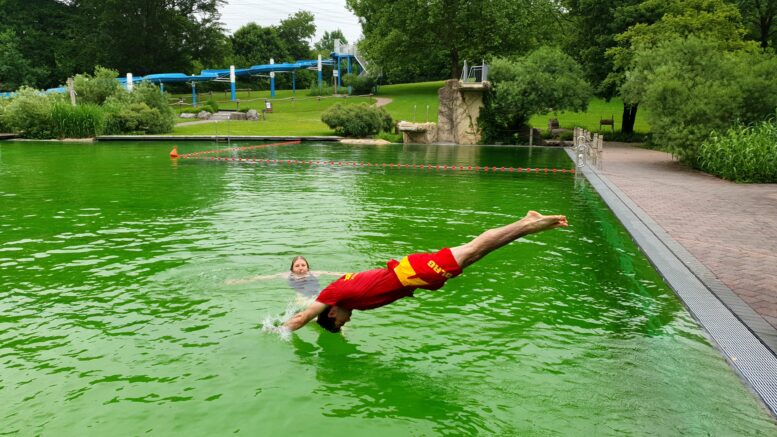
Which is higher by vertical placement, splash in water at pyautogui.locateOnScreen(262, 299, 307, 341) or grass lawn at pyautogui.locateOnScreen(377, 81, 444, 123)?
grass lawn at pyautogui.locateOnScreen(377, 81, 444, 123)

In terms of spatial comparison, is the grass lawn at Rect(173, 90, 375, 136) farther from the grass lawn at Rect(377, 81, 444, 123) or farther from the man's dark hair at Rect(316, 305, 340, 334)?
the man's dark hair at Rect(316, 305, 340, 334)

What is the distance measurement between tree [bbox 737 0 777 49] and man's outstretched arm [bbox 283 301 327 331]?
132 feet

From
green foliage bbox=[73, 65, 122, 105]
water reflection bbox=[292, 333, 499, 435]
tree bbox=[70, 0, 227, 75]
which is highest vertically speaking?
tree bbox=[70, 0, 227, 75]

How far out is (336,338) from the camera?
6.60 meters

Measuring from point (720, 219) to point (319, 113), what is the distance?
43.1 m

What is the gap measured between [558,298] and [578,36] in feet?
112

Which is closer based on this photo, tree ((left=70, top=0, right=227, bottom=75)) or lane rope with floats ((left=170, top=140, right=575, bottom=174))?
lane rope with floats ((left=170, top=140, right=575, bottom=174))

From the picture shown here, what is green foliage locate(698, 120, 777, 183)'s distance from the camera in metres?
17.9

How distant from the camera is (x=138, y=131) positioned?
122 feet

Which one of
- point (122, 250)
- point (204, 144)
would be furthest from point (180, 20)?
point (122, 250)

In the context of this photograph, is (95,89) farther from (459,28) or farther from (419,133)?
(459,28)

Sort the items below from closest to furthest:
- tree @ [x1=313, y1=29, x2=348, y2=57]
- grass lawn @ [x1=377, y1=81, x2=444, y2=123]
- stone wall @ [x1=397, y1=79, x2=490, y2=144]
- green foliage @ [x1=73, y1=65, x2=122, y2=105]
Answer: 1. stone wall @ [x1=397, y1=79, x2=490, y2=144]
2. green foliage @ [x1=73, y1=65, x2=122, y2=105]
3. grass lawn @ [x1=377, y1=81, x2=444, y2=123]
4. tree @ [x1=313, y1=29, x2=348, y2=57]

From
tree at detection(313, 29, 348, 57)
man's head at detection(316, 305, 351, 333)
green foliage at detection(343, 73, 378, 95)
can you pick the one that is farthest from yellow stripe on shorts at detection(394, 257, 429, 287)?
tree at detection(313, 29, 348, 57)


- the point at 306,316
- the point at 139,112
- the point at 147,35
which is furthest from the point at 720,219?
the point at 147,35
